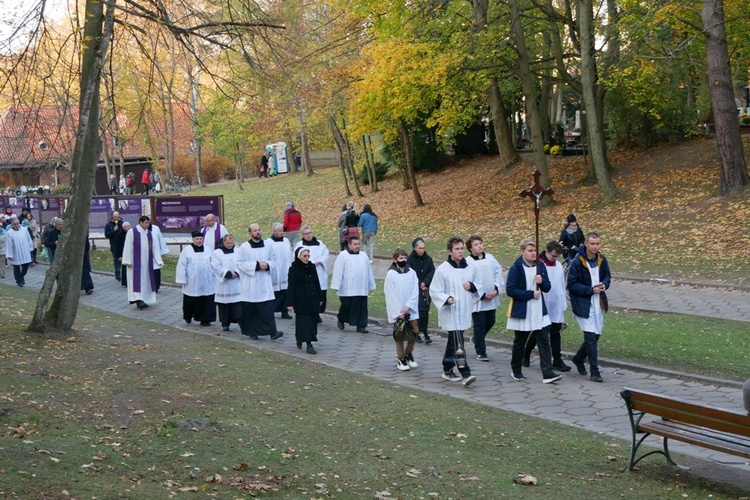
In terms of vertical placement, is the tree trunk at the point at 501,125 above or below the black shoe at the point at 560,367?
above

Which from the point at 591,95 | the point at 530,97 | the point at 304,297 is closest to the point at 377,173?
the point at 530,97

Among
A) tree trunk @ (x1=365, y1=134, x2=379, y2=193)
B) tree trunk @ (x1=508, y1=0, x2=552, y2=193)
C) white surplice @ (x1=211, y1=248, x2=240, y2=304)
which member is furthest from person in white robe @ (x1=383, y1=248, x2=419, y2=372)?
tree trunk @ (x1=365, y1=134, x2=379, y2=193)

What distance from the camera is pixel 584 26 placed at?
27172 mm

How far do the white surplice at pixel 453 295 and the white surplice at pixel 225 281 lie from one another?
17.4 feet

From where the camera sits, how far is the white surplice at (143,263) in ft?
63.1

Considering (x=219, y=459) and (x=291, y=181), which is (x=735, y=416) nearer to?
(x=219, y=459)

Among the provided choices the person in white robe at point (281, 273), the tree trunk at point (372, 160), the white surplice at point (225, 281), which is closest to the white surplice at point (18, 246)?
the person in white robe at point (281, 273)

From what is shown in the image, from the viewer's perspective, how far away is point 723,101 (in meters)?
24.7

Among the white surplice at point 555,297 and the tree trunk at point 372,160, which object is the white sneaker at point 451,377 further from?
the tree trunk at point 372,160

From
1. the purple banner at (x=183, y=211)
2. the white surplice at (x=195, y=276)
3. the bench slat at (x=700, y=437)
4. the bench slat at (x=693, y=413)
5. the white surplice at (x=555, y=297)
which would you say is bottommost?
the bench slat at (x=700, y=437)

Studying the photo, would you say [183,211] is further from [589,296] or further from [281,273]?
[589,296]

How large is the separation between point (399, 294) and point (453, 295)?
111cm

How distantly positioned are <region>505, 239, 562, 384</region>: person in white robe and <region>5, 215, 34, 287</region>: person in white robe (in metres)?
15.6

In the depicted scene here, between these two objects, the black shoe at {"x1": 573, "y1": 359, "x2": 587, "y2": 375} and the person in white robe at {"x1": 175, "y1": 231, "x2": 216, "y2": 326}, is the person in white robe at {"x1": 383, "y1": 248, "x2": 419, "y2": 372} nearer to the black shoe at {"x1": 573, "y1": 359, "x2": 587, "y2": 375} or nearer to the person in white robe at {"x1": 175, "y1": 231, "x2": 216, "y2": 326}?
the black shoe at {"x1": 573, "y1": 359, "x2": 587, "y2": 375}
